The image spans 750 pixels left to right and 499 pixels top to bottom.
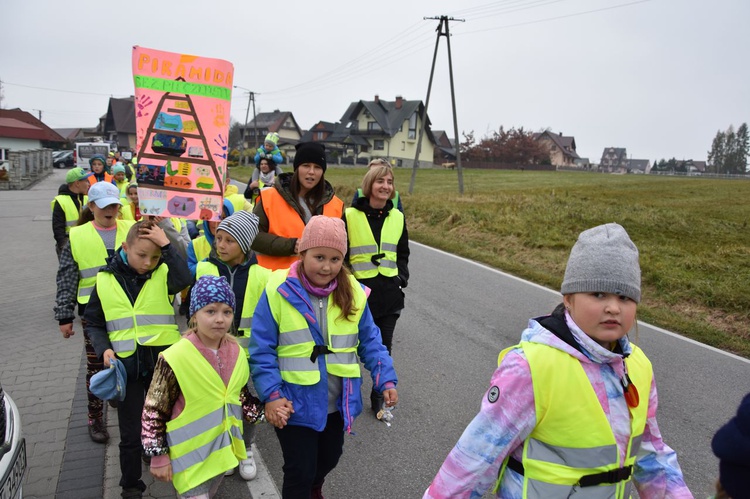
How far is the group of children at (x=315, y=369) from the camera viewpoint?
187cm

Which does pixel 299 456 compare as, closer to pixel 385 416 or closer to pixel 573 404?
pixel 573 404

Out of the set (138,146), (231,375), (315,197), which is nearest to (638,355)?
(231,375)

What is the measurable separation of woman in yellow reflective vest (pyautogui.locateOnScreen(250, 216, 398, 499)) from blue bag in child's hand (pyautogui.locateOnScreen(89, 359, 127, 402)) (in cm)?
89

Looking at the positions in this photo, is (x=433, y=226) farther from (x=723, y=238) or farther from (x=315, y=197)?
(x=315, y=197)

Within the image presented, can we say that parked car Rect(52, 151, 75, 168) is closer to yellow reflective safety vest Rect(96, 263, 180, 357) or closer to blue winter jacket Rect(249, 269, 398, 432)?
yellow reflective safety vest Rect(96, 263, 180, 357)

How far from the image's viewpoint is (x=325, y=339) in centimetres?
289

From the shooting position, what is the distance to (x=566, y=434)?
1853mm

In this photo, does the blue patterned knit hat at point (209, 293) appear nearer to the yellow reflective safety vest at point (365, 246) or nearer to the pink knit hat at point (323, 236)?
the pink knit hat at point (323, 236)

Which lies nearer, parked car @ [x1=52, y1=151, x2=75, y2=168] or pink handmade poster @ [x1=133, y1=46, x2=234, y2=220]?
pink handmade poster @ [x1=133, y1=46, x2=234, y2=220]

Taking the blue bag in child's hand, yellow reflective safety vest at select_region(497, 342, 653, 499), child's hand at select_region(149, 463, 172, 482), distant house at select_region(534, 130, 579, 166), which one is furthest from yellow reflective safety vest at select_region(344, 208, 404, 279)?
distant house at select_region(534, 130, 579, 166)

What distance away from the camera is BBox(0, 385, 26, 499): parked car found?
257cm

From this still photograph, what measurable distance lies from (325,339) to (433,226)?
13.5 m

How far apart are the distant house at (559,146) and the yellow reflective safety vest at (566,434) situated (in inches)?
4091

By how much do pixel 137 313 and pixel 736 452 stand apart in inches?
125
